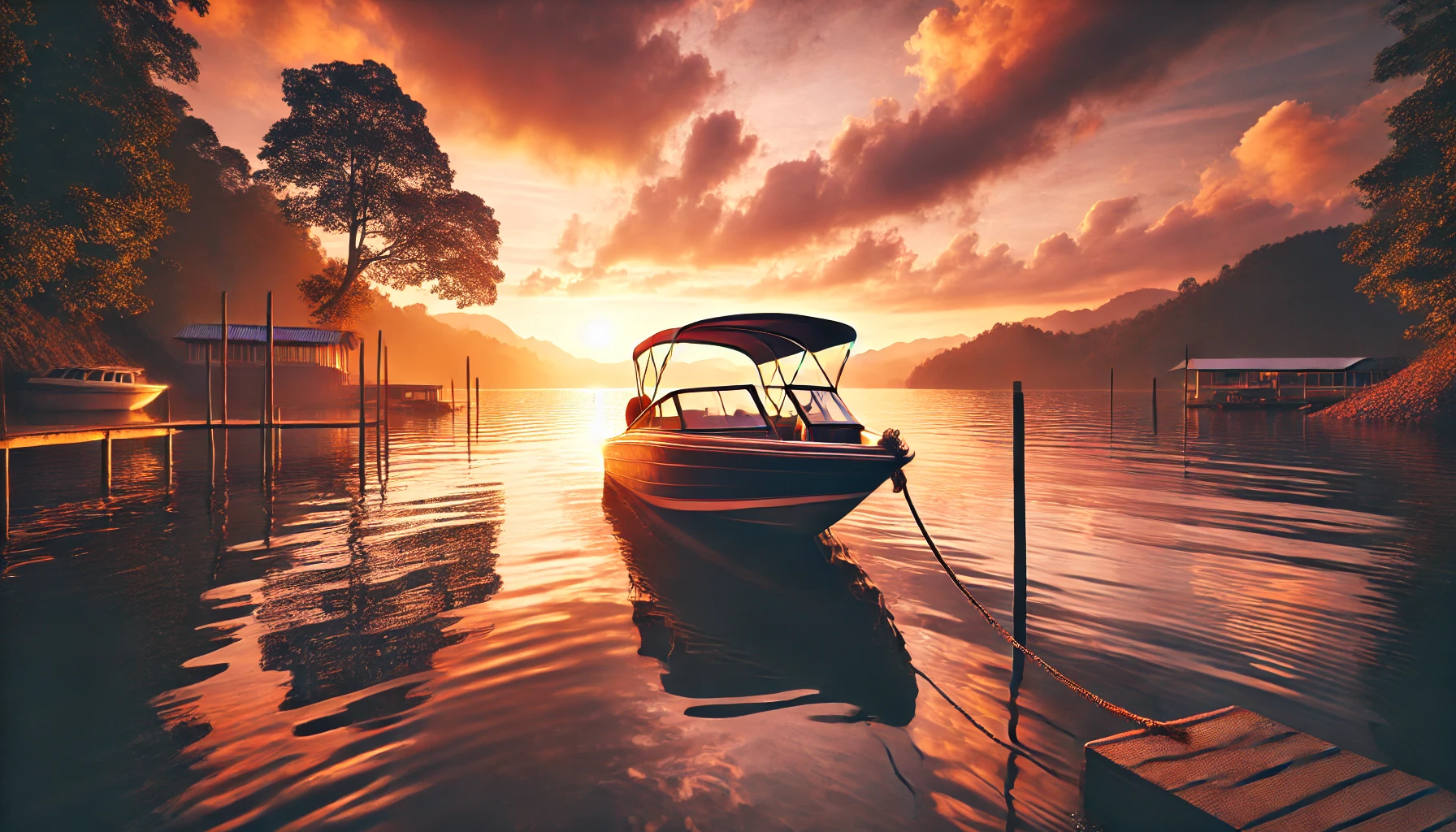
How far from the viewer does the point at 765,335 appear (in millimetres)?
10523

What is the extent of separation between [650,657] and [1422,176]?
48.5 m

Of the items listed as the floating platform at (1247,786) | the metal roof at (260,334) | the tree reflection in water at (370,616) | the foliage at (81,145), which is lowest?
the tree reflection in water at (370,616)

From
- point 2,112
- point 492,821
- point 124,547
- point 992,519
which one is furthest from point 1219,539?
point 2,112

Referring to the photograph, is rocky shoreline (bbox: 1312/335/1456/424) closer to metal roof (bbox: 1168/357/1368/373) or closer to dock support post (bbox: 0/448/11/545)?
metal roof (bbox: 1168/357/1368/373)

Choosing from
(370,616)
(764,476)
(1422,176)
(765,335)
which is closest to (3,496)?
(370,616)

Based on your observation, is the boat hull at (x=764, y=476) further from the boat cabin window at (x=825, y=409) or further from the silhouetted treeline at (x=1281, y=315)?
the silhouetted treeline at (x=1281, y=315)

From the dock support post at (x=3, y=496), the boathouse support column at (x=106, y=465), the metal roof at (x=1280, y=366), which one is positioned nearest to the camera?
the dock support post at (x=3, y=496)

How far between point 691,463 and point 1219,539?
8.57 m

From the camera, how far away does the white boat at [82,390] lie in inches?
1136

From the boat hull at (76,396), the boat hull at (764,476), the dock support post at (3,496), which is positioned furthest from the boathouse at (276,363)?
the boat hull at (764,476)

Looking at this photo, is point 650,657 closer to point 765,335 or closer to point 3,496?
point 765,335

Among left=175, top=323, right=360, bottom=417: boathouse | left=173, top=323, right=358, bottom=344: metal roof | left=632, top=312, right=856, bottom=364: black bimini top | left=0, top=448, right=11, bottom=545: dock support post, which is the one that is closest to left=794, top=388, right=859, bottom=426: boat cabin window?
left=632, top=312, right=856, bottom=364: black bimini top

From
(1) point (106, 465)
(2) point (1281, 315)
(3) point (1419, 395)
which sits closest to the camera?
(1) point (106, 465)

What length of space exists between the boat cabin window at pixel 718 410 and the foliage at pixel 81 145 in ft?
76.4
